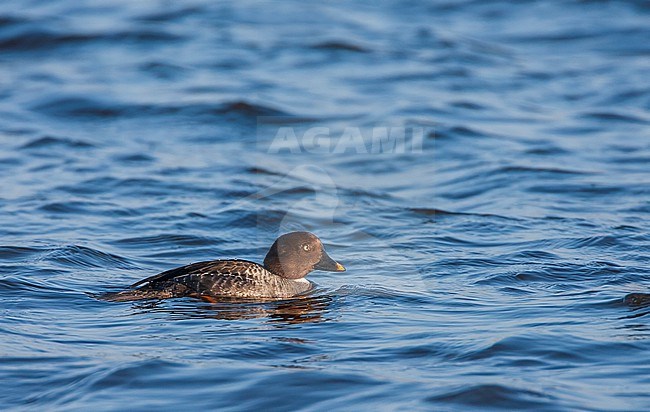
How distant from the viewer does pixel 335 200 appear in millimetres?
13383

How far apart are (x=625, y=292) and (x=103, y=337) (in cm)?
413

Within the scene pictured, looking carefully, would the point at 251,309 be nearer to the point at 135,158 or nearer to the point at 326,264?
the point at 326,264

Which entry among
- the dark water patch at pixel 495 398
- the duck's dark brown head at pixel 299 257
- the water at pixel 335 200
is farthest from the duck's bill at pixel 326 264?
the dark water patch at pixel 495 398

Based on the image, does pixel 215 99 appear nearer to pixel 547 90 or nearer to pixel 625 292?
pixel 547 90

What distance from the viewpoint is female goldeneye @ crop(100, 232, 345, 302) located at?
362 inches

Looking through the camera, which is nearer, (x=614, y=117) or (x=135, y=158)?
(x=135, y=158)

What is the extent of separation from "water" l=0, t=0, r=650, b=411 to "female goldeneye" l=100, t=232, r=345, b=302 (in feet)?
0.47

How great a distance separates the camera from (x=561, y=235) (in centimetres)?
1136

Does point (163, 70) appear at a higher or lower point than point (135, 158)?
higher

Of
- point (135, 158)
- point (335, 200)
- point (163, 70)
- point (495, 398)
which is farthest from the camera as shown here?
point (163, 70)

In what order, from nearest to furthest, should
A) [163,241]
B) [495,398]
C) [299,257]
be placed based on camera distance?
[495,398], [299,257], [163,241]

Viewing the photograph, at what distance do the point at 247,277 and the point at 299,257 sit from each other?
607 mm

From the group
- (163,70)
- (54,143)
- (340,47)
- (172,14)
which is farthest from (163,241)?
(172,14)

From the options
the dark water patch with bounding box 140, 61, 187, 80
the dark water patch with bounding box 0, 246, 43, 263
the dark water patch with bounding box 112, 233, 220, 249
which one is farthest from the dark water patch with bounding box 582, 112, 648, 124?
the dark water patch with bounding box 0, 246, 43, 263
